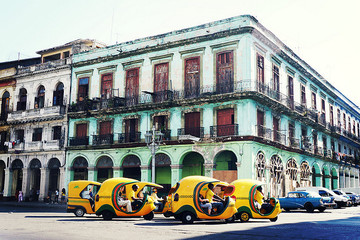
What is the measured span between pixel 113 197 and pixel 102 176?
16075 mm

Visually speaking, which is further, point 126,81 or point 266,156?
point 126,81

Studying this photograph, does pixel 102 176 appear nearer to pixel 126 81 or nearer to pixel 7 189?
pixel 126 81

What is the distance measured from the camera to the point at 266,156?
91.4 feet

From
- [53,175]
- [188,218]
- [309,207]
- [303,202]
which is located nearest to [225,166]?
[303,202]

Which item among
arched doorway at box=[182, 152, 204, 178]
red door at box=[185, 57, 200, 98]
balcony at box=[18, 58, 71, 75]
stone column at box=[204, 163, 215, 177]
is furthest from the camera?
balcony at box=[18, 58, 71, 75]

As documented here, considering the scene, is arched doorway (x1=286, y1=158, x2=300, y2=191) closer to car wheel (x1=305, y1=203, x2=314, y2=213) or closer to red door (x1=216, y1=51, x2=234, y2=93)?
car wheel (x1=305, y1=203, x2=314, y2=213)

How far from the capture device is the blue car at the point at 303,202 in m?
24.0

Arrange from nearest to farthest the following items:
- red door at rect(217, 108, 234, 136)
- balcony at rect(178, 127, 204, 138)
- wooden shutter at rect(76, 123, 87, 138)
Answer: red door at rect(217, 108, 234, 136)
balcony at rect(178, 127, 204, 138)
wooden shutter at rect(76, 123, 87, 138)

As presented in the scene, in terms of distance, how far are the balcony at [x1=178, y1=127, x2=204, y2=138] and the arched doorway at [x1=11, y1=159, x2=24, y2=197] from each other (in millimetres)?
17466

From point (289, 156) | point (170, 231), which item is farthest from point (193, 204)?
point (289, 156)

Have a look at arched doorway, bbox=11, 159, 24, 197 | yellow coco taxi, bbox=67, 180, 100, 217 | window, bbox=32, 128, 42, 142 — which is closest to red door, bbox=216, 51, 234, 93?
yellow coco taxi, bbox=67, 180, 100, 217

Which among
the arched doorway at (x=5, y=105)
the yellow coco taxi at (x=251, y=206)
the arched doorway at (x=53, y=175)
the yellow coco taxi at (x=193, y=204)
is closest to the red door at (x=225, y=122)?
the yellow coco taxi at (x=251, y=206)

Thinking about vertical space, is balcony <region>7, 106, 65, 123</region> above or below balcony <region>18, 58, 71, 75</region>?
below

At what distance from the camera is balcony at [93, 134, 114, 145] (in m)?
31.6
